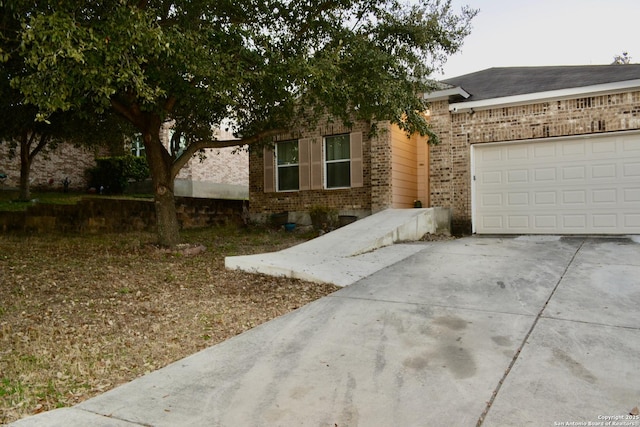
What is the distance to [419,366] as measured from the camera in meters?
3.46

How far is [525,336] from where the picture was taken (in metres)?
4.00

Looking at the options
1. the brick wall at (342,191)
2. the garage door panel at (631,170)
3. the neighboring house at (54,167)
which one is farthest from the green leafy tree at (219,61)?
the neighboring house at (54,167)

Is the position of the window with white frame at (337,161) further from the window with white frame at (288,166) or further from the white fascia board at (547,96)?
the white fascia board at (547,96)

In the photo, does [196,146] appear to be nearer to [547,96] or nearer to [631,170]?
[547,96]

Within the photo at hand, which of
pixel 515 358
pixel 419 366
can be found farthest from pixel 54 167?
pixel 515 358

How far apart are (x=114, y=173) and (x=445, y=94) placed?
1354cm

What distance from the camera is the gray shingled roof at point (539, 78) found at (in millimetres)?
10047

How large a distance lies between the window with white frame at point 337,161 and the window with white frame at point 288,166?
1.07m

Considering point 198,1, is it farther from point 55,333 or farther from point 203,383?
point 203,383

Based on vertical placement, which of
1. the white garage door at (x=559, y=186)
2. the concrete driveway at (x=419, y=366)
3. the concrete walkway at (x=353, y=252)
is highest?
the white garage door at (x=559, y=186)

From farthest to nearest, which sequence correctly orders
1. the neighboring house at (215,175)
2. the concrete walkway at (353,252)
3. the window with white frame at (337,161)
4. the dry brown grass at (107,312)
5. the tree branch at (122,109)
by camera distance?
the neighboring house at (215,175)
the window with white frame at (337,161)
the tree branch at (122,109)
the concrete walkway at (353,252)
the dry brown grass at (107,312)

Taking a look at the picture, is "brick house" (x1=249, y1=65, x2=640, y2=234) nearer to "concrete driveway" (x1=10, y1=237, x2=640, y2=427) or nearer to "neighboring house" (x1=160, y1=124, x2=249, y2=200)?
"concrete driveway" (x1=10, y1=237, x2=640, y2=427)

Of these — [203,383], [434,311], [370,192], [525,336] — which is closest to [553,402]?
[525,336]

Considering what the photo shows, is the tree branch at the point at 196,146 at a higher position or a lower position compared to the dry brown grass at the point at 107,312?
higher
